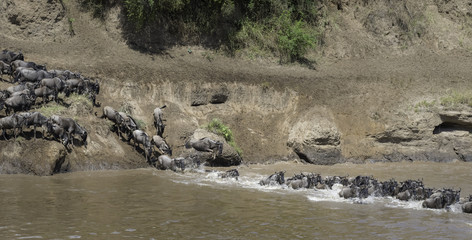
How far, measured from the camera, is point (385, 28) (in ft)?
103

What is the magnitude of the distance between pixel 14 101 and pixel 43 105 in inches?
48.4

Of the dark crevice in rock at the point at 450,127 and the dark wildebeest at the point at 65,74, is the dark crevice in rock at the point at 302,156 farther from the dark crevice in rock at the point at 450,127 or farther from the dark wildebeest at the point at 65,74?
the dark wildebeest at the point at 65,74

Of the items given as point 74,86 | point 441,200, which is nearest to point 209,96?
point 74,86

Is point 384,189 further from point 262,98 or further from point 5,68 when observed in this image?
point 5,68

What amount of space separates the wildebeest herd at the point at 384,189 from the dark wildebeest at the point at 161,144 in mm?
4413

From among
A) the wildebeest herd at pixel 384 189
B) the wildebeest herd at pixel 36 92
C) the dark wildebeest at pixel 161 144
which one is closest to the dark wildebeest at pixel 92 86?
the wildebeest herd at pixel 36 92

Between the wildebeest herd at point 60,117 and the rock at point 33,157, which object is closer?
the rock at point 33,157

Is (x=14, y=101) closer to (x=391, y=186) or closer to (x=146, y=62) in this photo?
(x=146, y=62)

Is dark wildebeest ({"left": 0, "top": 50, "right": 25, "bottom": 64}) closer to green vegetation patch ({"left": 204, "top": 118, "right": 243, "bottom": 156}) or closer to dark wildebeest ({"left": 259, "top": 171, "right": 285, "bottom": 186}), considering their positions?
green vegetation patch ({"left": 204, "top": 118, "right": 243, "bottom": 156})

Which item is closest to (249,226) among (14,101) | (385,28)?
(14,101)

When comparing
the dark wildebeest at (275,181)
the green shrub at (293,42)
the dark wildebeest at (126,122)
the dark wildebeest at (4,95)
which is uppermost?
the green shrub at (293,42)

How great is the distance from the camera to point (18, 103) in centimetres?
1909

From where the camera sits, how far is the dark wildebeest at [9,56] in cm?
2247

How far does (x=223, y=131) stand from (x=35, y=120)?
712 cm
